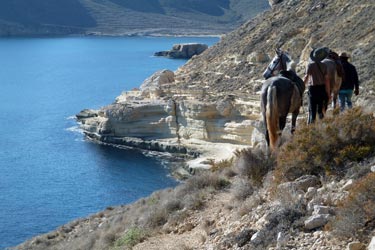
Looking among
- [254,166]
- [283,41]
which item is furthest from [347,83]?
[283,41]

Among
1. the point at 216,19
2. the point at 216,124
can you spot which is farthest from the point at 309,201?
the point at 216,19

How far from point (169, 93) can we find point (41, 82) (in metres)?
32.2

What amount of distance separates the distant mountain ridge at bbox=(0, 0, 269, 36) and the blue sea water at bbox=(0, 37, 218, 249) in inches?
2368

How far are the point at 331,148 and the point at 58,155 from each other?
1275 inches

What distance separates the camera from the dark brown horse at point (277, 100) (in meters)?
9.89

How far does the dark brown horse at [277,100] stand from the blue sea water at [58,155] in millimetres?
15667

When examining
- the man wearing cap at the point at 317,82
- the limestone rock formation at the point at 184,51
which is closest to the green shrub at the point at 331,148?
the man wearing cap at the point at 317,82

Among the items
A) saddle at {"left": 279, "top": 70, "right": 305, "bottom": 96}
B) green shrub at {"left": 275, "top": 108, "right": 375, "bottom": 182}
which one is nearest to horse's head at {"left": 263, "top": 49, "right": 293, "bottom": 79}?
saddle at {"left": 279, "top": 70, "right": 305, "bottom": 96}

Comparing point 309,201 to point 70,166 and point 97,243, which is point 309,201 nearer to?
point 97,243

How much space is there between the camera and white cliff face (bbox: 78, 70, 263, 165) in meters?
36.5

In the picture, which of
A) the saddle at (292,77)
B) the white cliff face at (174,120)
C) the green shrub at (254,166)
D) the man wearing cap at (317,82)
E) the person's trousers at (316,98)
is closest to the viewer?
the green shrub at (254,166)

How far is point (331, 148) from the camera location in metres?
8.44

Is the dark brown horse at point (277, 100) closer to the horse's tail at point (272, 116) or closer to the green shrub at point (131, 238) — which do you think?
the horse's tail at point (272, 116)

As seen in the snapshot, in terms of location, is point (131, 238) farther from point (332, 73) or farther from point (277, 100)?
point (332, 73)
